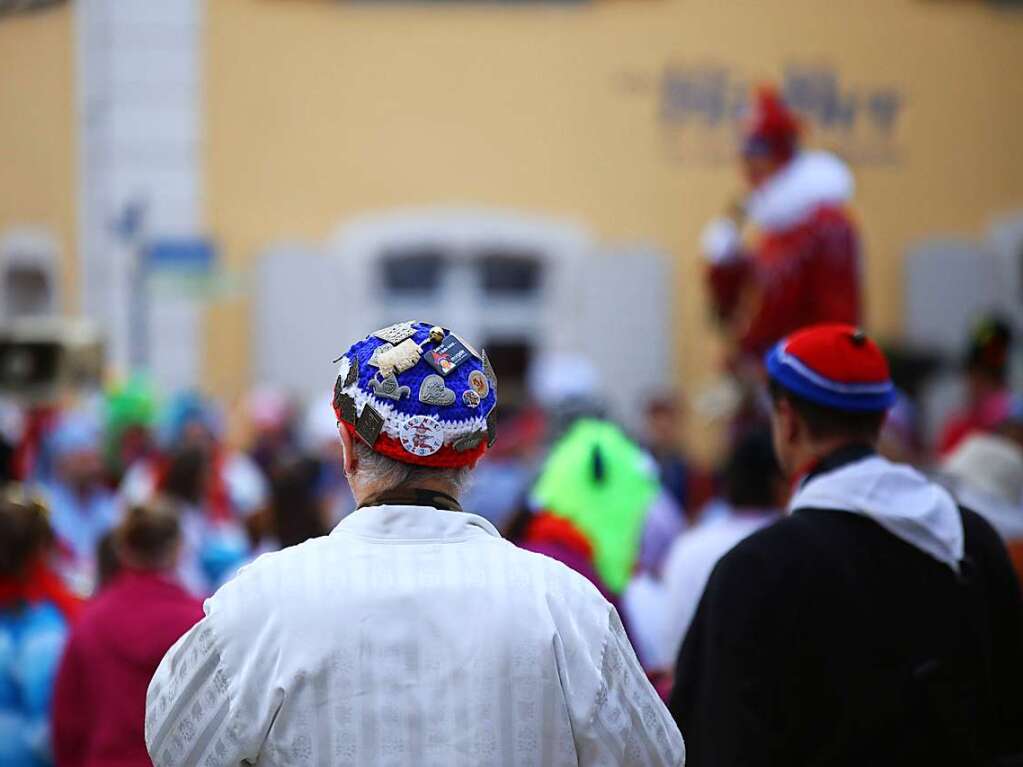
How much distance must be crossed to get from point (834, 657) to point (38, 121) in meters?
4.63

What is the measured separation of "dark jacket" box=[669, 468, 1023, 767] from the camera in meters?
2.56

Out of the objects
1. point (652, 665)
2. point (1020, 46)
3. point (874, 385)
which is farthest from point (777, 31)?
point (874, 385)

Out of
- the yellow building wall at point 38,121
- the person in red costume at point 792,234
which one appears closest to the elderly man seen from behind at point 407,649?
the yellow building wall at point 38,121

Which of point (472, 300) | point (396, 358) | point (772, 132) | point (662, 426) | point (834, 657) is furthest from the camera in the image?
point (472, 300)

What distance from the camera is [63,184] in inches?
370

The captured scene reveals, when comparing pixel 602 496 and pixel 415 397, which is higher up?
pixel 415 397

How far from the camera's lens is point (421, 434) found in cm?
204

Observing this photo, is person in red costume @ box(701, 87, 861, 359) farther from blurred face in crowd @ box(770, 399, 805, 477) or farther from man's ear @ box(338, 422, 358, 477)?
man's ear @ box(338, 422, 358, 477)

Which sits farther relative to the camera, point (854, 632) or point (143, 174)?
point (143, 174)

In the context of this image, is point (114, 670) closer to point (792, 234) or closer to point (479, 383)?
point (479, 383)

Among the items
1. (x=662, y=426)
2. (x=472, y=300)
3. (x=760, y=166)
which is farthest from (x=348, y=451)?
(x=472, y=300)

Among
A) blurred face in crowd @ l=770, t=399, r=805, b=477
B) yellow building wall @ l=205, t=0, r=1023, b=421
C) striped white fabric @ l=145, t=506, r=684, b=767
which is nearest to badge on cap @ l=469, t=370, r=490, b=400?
striped white fabric @ l=145, t=506, r=684, b=767

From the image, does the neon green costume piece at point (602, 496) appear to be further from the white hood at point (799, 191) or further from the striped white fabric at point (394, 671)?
the striped white fabric at point (394, 671)

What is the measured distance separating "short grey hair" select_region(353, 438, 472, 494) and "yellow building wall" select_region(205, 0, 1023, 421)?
9.43 m
